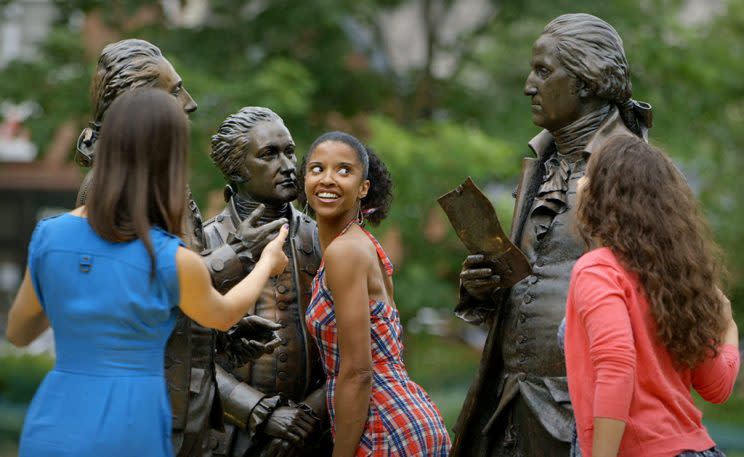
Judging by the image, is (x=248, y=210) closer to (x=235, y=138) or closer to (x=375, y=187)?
(x=235, y=138)

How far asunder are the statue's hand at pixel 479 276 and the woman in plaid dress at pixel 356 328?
1.14 feet

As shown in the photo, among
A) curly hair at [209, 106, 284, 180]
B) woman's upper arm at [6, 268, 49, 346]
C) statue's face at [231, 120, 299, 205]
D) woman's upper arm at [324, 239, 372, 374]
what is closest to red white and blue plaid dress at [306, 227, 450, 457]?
woman's upper arm at [324, 239, 372, 374]

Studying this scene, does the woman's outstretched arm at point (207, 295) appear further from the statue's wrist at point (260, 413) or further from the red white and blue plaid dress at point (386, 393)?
the statue's wrist at point (260, 413)

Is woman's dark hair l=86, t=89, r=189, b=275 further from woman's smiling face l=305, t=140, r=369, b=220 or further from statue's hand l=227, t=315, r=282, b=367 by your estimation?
statue's hand l=227, t=315, r=282, b=367

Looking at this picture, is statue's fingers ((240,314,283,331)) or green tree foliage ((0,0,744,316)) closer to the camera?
statue's fingers ((240,314,283,331))

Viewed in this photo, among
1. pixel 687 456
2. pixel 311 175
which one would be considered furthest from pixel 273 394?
pixel 687 456

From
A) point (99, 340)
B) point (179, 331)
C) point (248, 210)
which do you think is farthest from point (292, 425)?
point (99, 340)

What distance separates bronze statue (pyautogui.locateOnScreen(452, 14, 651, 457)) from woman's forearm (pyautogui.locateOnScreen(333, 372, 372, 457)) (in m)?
0.68

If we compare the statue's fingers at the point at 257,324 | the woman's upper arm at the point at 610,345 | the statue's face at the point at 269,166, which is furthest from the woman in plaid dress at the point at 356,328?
the woman's upper arm at the point at 610,345

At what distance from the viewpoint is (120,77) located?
465 centimetres

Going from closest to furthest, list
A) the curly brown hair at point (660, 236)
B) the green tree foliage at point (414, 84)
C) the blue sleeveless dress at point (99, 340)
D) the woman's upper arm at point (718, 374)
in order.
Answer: the blue sleeveless dress at point (99, 340) < the curly brown hair at point (660, 236) < the woman's upper arm at point (718, 374) < the green tree foliage at point (414, 84)

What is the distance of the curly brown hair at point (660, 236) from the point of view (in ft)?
12.2

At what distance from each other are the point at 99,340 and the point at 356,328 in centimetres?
111

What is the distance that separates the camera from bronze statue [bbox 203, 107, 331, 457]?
16.0 feet
